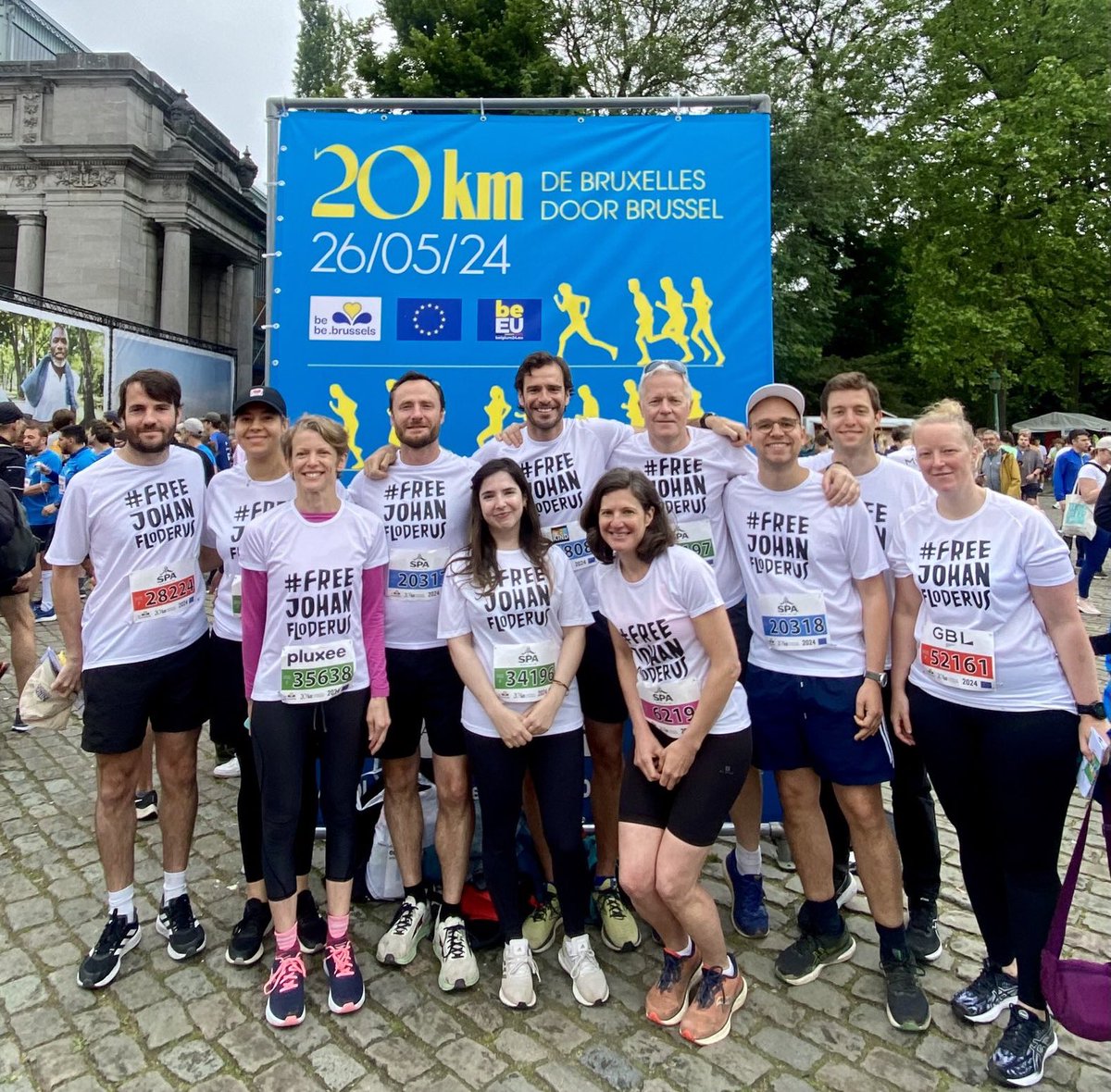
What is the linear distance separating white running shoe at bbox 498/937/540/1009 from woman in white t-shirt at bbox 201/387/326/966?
2.62 feet

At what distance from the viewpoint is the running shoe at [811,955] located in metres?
2.88

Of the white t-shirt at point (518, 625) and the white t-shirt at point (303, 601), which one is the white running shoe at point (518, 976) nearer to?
the white t-shirt at point (518, 625)

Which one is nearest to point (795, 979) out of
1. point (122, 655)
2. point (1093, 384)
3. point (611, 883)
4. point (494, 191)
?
point (611, 883)

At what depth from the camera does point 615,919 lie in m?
3.13

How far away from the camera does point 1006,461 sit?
38.1 feet

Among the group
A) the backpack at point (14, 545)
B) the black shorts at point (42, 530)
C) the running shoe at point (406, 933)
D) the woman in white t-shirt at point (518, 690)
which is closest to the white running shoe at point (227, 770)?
the backpack at point (14, 545)

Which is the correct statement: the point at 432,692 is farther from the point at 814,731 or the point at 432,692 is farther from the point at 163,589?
the point at 814,731

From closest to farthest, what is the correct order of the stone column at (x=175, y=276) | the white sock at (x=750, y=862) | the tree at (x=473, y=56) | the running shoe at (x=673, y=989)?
the running shoe at (x=673, y=989), the white sock at (x=750, y=862), the tree at (x=473, y=56), the stone column at (x=175, y=276)

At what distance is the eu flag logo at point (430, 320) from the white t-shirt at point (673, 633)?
1.92m

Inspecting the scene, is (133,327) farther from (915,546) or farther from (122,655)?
(915,546)

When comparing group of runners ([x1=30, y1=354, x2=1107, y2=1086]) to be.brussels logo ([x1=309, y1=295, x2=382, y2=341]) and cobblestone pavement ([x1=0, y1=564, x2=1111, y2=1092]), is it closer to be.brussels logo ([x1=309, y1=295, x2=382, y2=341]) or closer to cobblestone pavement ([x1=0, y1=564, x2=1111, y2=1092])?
cobblestone pavement ([x1=0, y1=564, x2=1111, y2=1092])

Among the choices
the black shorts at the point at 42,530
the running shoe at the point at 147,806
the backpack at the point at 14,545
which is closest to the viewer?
the running shoe at the point at 147,806

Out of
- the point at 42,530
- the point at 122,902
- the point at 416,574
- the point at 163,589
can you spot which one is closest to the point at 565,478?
the point at 416,574

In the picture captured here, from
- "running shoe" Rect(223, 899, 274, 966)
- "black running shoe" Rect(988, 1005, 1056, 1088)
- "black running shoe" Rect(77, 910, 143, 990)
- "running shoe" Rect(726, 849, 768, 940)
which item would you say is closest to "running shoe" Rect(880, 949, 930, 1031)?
"black running shoe" Rect(988, 1005, 1056, 1088)
